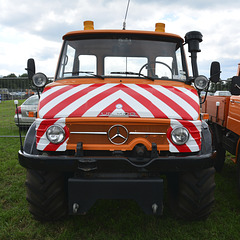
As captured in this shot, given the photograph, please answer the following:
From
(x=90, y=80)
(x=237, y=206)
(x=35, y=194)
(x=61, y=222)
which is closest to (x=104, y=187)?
(x=35, y=194)

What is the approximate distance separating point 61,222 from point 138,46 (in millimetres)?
2540

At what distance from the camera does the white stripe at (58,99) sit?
8.96ft

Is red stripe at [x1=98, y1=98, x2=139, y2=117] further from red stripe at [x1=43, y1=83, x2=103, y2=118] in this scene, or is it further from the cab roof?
the cab roof

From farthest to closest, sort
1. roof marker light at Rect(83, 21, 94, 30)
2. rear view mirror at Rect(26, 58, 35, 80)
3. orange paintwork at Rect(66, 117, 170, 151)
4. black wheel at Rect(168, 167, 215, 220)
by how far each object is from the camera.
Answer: roof marker light at Rect(83, 21, 94, 30), rear view mirror at Rect(26, 58, 35, 80), black wheel at Rect(168, 167, 215, 220), orange paintwork at Rect(66, 117, 170, 151)

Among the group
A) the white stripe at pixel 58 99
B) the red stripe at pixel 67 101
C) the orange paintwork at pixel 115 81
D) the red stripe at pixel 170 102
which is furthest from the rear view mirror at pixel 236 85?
the white stripe at pixel 58 99

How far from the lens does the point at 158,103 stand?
2.78 metres

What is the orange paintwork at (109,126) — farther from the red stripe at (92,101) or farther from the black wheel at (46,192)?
the black wheel at (46,192)

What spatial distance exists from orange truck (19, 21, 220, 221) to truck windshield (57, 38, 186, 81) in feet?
1.07

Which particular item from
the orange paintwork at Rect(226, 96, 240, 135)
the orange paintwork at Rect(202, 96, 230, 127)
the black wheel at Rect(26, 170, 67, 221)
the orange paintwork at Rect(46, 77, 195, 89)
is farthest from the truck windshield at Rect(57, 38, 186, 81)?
the orange paintwork at Rect(202, 96, 230, 127)

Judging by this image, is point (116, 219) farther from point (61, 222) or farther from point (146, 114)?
point (146, 114)

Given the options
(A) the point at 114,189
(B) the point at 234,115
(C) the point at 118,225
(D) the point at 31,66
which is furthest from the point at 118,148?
(B) the point at 234,115

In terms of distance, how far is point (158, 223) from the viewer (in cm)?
316

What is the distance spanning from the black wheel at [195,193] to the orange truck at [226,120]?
1.25 m

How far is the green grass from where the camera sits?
291 cm
